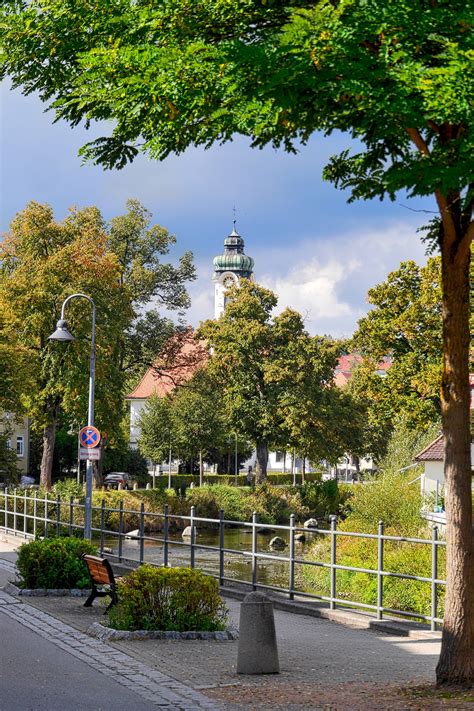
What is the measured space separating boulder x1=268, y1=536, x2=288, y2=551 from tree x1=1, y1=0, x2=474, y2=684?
3296 centimetres

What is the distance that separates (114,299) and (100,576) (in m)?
36.5

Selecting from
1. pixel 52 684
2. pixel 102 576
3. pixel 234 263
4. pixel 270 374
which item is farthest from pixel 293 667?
pixel 234 263

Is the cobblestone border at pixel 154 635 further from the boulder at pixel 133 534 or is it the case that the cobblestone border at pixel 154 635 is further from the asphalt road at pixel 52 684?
the boulder at pixel 133 534

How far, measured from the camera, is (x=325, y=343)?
6325 centimetres

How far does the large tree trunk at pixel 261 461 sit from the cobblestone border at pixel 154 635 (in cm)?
5081

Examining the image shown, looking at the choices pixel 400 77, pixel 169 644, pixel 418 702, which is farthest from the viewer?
pixel 169 644

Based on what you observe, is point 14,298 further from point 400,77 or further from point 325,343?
point 400,77

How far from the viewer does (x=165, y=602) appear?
43.6 ft

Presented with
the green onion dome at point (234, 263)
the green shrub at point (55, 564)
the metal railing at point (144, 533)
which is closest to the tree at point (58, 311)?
the metal railing at point (144, 533)

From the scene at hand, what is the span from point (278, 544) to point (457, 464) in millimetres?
35337

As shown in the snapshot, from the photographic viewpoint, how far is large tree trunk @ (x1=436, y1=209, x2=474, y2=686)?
378 inches

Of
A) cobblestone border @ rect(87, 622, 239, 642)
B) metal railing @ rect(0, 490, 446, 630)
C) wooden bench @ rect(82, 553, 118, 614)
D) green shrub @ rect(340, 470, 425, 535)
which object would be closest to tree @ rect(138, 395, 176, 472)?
metal railing @ rect(0, 490, 446, 630)

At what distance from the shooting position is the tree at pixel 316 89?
27.6 ft

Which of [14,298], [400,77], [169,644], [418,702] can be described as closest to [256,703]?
[418,702]
